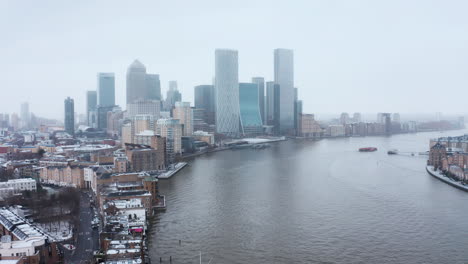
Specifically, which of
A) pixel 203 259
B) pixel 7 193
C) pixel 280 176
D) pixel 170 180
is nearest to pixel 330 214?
pixel 203 259

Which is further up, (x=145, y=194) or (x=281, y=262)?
(x=145, y=194)

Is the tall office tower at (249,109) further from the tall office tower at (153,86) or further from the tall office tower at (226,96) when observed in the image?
the tall office tower at (153,86)

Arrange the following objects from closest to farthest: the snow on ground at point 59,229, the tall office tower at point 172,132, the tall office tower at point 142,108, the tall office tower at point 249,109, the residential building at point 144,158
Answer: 1. the snow on ground at point 59,229
2. the residential building at point 144,158
3. the tall office tower at point 172,132
4. the tall office tower at point 142,108
5. the tall office tower at point 249,109

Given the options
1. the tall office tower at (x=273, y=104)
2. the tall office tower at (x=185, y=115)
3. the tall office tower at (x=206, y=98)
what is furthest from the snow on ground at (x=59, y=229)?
the tall office tower at (x=206, y=98)

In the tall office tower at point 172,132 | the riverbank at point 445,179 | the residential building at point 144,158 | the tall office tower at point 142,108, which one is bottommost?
the riverbank at point 445,179

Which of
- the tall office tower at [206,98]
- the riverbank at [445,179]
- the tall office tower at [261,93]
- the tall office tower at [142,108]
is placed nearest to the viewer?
the riverbank at [445,179]

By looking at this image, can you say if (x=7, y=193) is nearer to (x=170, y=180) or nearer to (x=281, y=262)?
(x=170, y=180)
